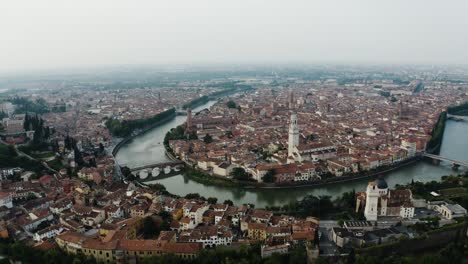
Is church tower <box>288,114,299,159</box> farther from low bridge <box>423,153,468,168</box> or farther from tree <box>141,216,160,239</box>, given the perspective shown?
tree <box>141,216,160,239</box>

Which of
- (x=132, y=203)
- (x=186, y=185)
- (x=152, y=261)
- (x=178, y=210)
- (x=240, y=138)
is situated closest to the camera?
(x=152, y=261)

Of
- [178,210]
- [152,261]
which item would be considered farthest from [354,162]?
[152,261]

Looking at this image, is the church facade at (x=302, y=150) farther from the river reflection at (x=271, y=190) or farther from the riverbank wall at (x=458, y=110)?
the riverbank wall at (x=458, y=110)

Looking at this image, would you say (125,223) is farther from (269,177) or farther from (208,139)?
(208,139)

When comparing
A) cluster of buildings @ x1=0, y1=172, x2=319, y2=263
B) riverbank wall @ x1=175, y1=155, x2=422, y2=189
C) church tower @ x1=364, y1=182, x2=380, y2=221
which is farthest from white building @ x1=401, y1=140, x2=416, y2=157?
cluster of buildings @ x1=0, y1=172, x2=319, y2=263

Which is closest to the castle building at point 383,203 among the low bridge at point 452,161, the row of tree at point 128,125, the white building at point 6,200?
the low bridge at point 452,161

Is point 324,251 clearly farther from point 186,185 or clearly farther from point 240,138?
point 240,138
